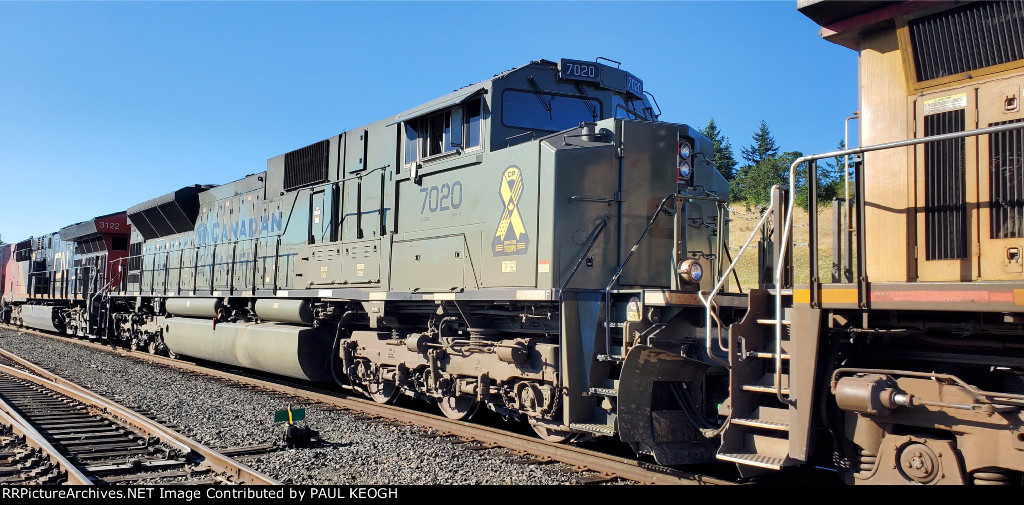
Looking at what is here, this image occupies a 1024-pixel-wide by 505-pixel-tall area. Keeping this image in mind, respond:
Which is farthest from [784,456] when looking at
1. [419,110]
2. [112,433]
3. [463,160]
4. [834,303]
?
[112,433]

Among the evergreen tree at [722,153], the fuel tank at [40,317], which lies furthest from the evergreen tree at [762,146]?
the fuel tank at [40,317]

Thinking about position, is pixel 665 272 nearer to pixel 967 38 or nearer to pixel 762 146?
pixel 967 38

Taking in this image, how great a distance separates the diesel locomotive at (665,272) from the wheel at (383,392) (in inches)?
2.0

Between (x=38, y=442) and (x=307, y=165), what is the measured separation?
18.5 ft

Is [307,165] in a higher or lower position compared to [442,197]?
higher

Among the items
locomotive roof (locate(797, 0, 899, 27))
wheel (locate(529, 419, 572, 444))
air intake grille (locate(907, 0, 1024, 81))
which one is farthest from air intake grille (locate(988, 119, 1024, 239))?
wheel (locate(529, 419, 572, 444))

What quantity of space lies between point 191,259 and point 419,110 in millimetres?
9133

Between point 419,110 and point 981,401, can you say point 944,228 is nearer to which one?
point 981,401

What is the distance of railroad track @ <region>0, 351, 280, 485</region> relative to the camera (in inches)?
228

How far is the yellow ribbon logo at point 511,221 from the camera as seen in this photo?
677cm

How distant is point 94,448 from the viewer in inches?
271

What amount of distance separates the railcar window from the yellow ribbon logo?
735mm

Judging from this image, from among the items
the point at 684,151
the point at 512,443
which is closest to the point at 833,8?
the point at 684,151

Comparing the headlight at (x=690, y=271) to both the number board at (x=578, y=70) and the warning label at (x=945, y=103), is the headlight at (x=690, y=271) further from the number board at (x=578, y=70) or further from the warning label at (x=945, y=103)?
the number board at (x=578, y=70)
